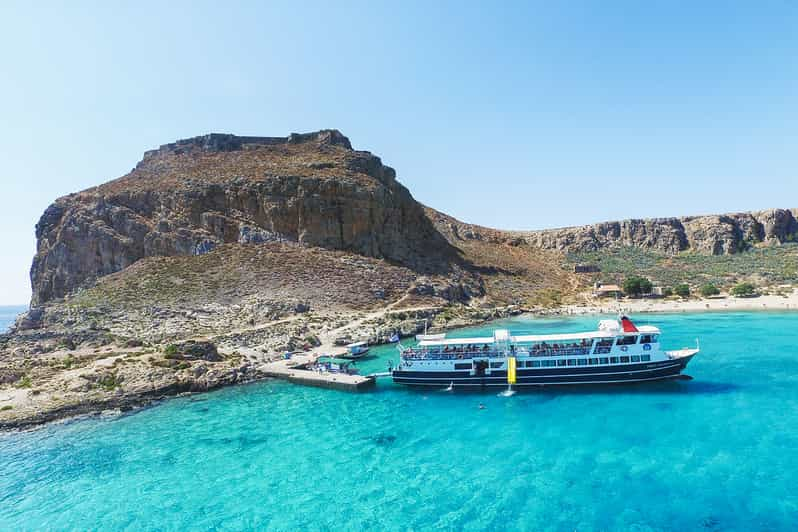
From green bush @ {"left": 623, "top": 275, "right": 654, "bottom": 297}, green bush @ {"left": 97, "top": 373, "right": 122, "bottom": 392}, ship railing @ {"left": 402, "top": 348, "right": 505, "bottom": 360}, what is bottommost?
green bush @ {"left": 97, "top": 373, "right": 122, "bottom": 392}

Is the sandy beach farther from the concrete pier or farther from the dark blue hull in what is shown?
the concrete pier

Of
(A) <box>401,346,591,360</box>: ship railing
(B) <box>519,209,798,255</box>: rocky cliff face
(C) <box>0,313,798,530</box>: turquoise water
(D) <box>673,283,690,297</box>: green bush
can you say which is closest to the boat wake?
(C) <box>0,313,798,530</box>: turquoise water

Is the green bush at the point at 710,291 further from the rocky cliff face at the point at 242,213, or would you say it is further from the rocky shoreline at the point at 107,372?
the rocky shoreline at the point at 107,372

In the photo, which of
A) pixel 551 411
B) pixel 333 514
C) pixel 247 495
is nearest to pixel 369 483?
pixel 333 514

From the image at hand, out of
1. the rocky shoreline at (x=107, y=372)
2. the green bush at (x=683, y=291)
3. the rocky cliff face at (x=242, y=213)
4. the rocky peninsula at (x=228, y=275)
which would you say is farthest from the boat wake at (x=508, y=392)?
the green bush at (x=683, y=291)

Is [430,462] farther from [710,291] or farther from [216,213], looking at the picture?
[710,291]

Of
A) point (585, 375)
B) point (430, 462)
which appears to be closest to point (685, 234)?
point (585, 375)

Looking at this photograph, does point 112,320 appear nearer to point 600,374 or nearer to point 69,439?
point 69,439
